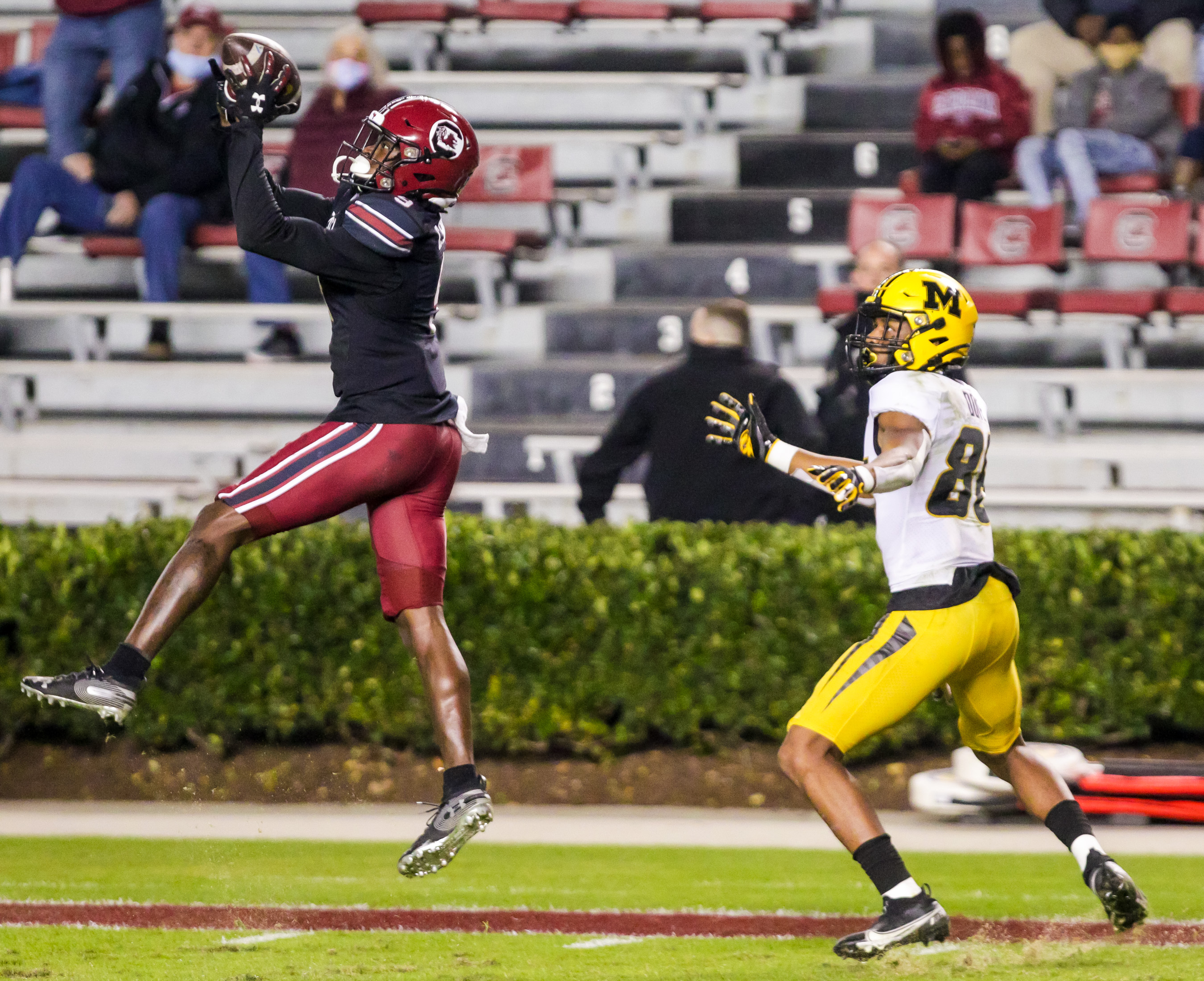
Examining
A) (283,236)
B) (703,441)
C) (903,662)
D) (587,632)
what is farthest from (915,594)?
(587,632)

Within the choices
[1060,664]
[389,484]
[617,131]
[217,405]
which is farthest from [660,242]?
[389,484]

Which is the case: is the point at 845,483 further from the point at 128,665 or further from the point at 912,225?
the point at 912,225

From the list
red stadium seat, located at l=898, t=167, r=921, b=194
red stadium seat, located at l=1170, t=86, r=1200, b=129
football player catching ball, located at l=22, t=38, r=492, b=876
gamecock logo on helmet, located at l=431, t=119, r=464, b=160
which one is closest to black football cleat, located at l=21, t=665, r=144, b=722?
football player catching ball, located at l=22, t=38, r=492, b=876

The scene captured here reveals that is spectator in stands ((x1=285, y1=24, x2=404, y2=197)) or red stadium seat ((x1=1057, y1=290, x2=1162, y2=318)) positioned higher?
spectator in stands ((x1=285, y1=24, x2=404, y2=197))

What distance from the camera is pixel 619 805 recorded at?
354 inches

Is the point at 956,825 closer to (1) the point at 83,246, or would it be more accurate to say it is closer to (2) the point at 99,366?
(2) the point at 99,366

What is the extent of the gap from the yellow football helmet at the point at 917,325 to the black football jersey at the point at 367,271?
1.24 metres

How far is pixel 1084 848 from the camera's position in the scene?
523 cm

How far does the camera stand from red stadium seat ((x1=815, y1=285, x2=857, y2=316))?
12305mm

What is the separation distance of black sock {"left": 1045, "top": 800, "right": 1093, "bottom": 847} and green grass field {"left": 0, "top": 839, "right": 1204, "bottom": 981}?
33cm

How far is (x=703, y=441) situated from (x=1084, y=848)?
161 inches

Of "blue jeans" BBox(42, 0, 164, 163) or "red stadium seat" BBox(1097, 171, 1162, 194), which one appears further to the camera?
"blue jeans" BBox(42, 0, 164, 163)

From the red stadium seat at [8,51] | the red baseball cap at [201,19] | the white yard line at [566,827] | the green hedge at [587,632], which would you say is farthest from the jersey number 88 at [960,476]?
Result: the red stadium seat at [8,51]

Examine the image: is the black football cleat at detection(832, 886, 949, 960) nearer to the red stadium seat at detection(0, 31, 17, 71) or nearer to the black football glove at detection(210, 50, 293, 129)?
the black football glove at detection(210, 50, 293, 129)
